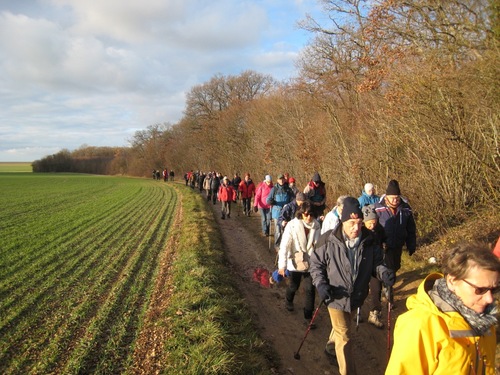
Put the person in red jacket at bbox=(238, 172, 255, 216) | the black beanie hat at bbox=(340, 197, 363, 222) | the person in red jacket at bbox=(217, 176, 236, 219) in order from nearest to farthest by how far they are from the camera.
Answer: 1. the black beanie hat at bbox=(340, 197, 363, 222)
2. the person in red jacket at bbox=(217, 176, 236, 219)
3. the person in red jacket at bbox=(238, 172, 255, 216)

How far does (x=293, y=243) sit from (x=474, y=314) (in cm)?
371

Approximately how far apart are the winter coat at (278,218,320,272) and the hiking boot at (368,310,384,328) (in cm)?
141

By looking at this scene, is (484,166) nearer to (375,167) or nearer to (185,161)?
(375,167)

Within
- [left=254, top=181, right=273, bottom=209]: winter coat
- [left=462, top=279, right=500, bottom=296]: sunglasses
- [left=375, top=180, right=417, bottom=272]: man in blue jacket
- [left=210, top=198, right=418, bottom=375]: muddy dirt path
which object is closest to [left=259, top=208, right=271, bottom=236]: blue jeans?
[left=254, top=181, right=273, bottom=209]: winter coat

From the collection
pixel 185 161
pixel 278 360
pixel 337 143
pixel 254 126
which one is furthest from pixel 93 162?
pixel 278 360

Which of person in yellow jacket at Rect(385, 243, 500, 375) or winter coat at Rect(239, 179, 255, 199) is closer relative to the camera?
person in yellow jacket at Rect(385, 243, 500, 375)

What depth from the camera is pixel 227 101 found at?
50.2m

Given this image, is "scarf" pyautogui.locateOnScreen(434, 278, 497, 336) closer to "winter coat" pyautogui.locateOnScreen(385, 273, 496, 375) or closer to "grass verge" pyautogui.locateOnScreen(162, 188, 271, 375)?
"winter coat" pyautogui.locateOnScreen(385, 273, 496, 375)

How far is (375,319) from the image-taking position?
5406 millimetres

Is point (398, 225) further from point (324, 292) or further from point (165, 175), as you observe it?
point (165, 175)

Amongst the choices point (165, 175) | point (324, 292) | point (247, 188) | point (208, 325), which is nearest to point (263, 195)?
point (247, 188)

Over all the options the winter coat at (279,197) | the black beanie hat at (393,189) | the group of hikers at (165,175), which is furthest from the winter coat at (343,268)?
the group of hikers at (165,175)

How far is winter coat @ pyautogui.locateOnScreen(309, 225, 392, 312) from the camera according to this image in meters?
3.77

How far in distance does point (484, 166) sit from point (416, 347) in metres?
7.08
